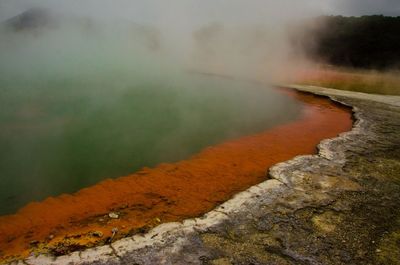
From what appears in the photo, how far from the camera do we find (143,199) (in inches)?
134

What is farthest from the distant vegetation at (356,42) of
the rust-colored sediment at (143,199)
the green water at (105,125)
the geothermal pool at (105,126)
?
the rust-colored sediment at (143,199)

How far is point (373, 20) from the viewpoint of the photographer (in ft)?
88.2

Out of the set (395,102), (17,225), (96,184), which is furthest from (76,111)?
(395,102)

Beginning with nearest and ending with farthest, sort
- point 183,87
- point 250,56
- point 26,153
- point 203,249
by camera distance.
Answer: point 203,249 → point 26,153 → point 183,87 → point 250,56

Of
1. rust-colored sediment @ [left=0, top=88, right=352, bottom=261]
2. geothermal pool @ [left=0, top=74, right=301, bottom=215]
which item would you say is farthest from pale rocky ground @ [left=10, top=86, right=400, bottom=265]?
geothermal pool @ [left=0, top=74, right=301, bottom=215]

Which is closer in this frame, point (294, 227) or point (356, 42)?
point (294, 227)

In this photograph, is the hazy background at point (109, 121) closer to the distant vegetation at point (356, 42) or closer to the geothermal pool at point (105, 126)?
the geothermal pool at point (105, 126)

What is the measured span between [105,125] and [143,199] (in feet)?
10.7

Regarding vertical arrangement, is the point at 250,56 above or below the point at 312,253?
above

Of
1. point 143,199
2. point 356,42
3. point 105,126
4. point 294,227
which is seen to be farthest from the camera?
point 356,42

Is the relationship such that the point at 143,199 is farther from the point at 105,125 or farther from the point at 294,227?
the point at 105,125

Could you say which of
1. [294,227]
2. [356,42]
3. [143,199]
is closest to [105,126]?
[143,199]

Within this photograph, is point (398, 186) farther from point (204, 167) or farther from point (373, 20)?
point (373, 20)

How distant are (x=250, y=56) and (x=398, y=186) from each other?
19560mm
